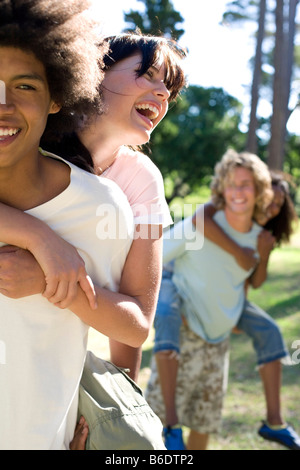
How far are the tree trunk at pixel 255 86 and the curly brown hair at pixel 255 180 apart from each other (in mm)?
7309

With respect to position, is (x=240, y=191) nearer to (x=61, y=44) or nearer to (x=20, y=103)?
(x=61, y=44)

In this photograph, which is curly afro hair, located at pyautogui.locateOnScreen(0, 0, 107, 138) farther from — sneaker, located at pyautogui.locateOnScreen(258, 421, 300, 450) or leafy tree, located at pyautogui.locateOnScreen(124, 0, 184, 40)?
leafy tree, located at pyautogui.locateOnScreen(124, 0, 184, 40)

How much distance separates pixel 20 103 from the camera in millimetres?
1419

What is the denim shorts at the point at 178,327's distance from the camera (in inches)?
151

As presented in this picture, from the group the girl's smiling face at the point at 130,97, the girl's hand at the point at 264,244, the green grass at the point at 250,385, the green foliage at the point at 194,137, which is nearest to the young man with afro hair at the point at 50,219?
the girl's smiling face at the point at 130,97

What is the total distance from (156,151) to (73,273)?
70.9 feet

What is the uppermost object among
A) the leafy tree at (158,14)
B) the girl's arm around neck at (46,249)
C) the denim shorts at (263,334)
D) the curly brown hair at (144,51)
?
the leafy tree at (158,14)

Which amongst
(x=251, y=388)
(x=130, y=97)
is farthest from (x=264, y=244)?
(x=130, y=97)

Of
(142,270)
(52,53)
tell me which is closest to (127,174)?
(142,270)

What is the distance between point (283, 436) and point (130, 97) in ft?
9.50

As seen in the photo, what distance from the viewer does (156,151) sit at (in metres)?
22.8

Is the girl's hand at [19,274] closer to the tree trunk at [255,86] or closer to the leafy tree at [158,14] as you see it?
the tree trunk at [255,86]

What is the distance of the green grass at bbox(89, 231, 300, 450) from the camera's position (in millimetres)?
4492

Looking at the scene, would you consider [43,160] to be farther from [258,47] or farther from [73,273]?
[258,47]
